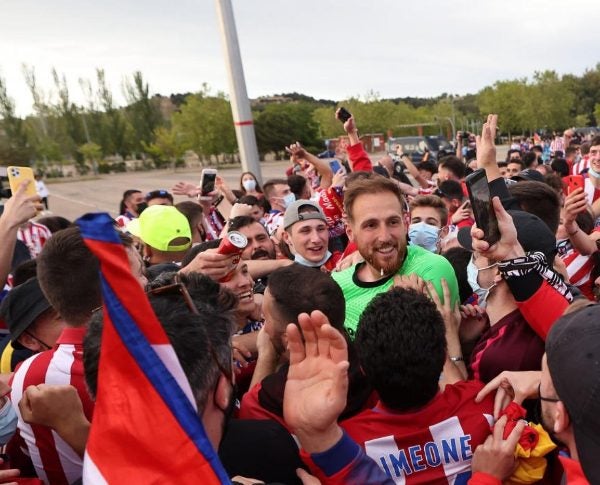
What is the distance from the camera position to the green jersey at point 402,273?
2420 millimetres

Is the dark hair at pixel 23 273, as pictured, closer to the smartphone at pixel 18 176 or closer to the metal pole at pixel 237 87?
the smartphone at pixel 18 176

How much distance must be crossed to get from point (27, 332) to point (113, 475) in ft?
5.87

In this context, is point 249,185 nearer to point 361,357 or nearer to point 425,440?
point 361,357

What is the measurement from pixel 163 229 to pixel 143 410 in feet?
9.80

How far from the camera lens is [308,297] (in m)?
1.96

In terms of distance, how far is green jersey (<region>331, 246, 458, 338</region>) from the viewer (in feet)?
7.94

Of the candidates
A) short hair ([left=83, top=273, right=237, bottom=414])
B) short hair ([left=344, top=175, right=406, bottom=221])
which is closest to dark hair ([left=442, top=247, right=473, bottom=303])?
short hair ([left=344, top=175, right=406, bottom=221])

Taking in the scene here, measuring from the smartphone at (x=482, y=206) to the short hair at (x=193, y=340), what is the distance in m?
1.01

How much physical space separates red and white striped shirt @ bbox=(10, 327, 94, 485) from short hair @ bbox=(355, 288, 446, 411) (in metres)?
1.13

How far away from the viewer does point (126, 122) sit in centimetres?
7269

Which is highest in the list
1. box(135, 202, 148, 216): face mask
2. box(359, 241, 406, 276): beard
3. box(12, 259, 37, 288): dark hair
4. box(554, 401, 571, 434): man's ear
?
box(135, 202, 148, 216): face mask

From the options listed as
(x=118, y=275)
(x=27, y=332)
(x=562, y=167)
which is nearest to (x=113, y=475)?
(x=118, y=275)

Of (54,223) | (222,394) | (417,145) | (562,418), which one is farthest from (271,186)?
(417,145)

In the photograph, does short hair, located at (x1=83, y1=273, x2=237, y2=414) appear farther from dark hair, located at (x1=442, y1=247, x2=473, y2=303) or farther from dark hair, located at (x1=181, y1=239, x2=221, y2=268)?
dark hair, located at (x1=442, y1=247, x2=473, y2=303)
